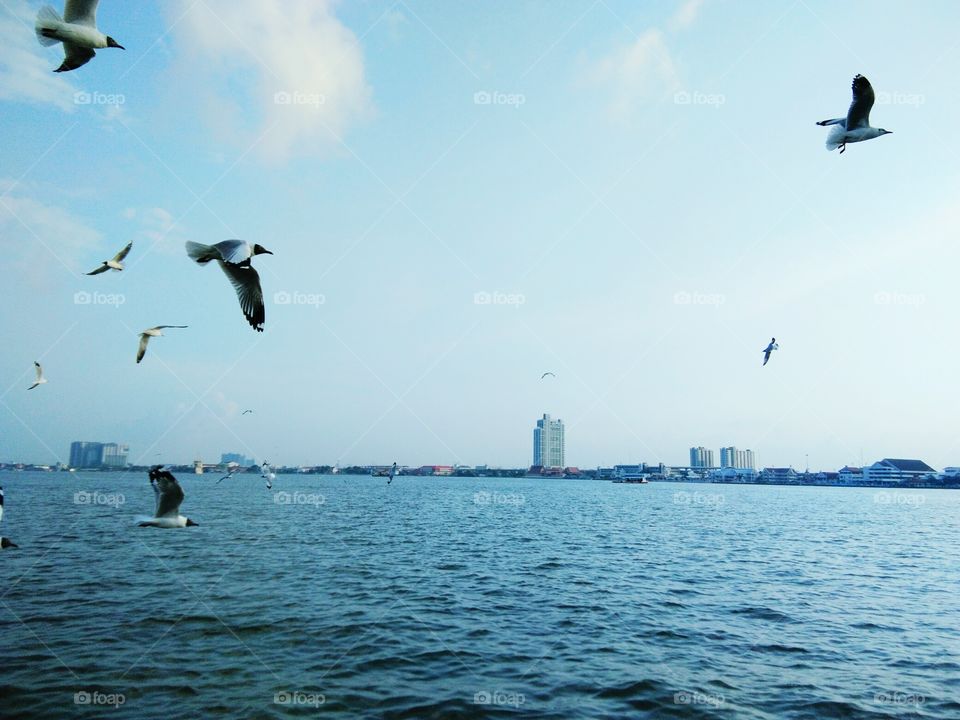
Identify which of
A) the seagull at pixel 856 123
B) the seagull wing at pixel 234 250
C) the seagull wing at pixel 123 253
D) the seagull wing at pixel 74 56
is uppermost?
the seagull at pixel 856 123

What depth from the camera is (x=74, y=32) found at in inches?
427

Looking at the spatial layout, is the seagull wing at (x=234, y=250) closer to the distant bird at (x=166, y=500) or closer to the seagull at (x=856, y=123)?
the distant bird at (x=166, y=500)

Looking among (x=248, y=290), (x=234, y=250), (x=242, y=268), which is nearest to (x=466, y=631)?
(x=248, y=290)

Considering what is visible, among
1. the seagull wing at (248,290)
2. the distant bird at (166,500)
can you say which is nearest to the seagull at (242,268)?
the seagull wing at (248,290)

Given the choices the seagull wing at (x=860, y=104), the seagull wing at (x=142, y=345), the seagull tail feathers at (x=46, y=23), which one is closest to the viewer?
the seagull tail feathers at (x=46, y=23)

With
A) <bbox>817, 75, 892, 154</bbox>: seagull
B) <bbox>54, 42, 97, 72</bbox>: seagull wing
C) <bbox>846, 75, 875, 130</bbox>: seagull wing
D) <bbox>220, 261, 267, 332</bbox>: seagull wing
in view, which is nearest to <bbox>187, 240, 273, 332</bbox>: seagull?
<bbox>220, 261, 267, 332</bbox>: seagull wing

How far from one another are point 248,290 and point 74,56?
5246 mm

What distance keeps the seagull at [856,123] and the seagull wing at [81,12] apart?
1525 cm

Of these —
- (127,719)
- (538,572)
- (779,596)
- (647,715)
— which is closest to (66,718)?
(127,719)

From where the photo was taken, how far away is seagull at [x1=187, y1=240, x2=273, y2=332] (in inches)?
460

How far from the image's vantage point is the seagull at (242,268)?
11.7 meters

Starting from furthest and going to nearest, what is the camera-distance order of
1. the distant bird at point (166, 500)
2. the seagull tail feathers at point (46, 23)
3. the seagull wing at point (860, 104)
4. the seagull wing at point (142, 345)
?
the seagull wing at point (142, 345) → the distant bird at point (166, 500) → the seagull wing at point (860, 104) → the seagull tail feathers at point (46, 23)

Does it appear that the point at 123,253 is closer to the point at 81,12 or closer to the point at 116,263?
the point at 116,263

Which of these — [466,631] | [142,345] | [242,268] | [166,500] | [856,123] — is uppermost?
[856,123]
